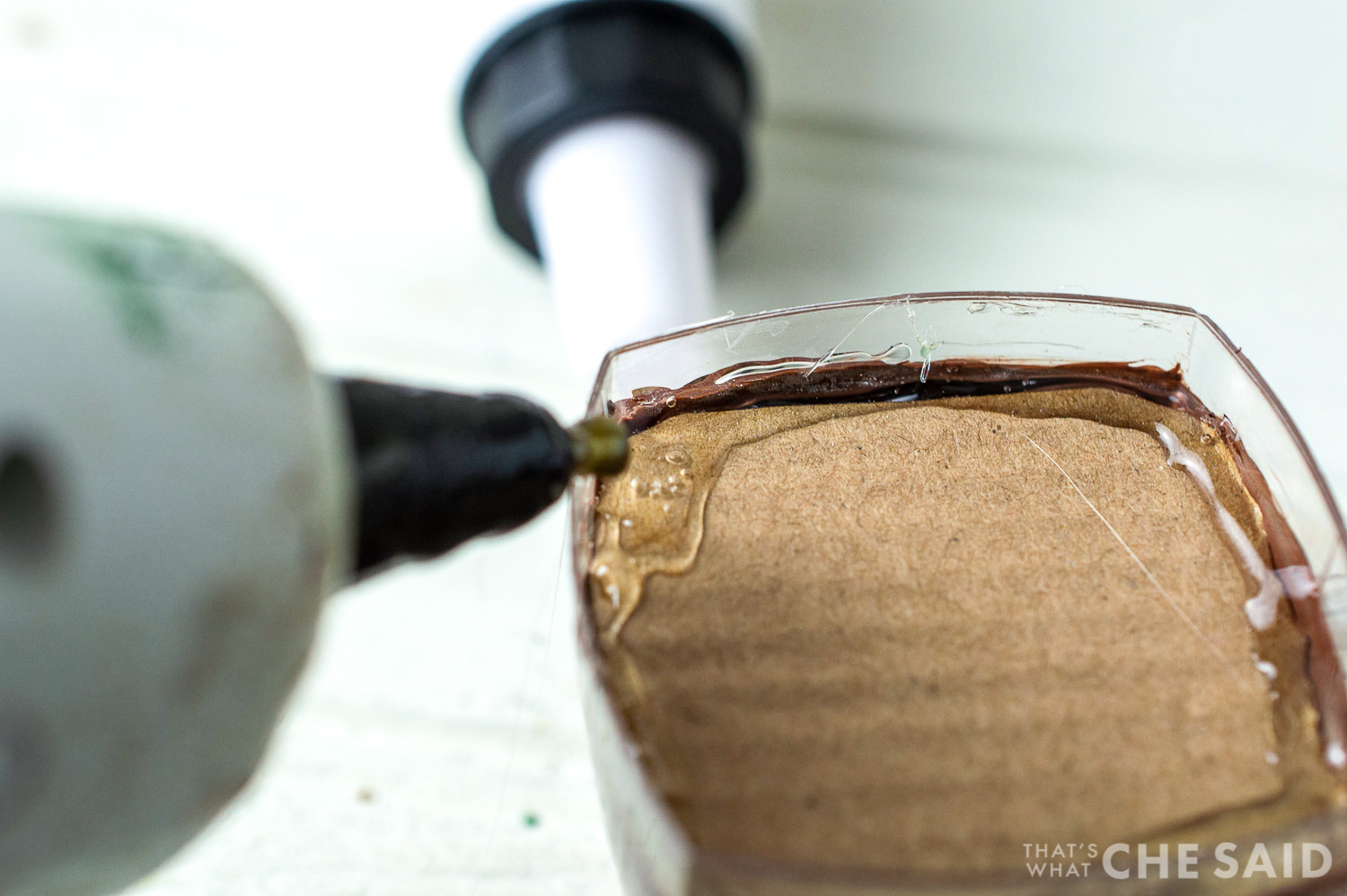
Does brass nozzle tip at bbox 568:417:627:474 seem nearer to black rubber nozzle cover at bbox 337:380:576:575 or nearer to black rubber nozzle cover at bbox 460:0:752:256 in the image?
black rubber nozzle cover at bbox 337:380:576:575

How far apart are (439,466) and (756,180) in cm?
34

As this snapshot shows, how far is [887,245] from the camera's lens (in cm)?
50

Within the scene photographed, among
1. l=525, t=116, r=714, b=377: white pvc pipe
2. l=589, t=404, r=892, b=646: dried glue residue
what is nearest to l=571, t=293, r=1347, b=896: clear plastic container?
l=589, t=404, r=892, b=646: dried glue residue

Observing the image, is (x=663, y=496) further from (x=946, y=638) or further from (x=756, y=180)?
(x=756, y=180)

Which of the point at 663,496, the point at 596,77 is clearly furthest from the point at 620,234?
the point at 663,496

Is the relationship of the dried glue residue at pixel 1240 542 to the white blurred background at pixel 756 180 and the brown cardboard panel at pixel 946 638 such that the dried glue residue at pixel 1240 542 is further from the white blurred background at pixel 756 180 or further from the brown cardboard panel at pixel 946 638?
the white blurred background at pixel 756 180

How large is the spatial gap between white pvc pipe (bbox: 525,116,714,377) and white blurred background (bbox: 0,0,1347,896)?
0.20 feet

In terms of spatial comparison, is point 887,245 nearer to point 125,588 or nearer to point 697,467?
point 697,467

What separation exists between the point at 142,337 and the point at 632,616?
13cm

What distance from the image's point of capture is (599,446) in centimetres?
25

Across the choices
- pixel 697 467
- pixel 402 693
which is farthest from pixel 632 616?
pixel 402 693

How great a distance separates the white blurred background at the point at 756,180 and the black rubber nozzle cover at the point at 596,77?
32mm

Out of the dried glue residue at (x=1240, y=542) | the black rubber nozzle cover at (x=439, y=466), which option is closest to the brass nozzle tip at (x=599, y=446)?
the black rubber nozzle cover at (x=439, y=466)

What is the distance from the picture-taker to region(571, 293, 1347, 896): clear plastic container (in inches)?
8.7
